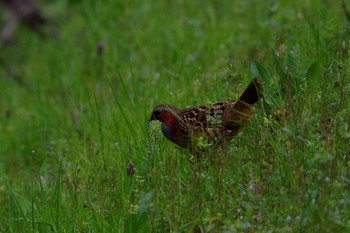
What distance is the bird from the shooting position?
438 centimetres

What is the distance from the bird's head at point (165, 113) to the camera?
4801 millimetres

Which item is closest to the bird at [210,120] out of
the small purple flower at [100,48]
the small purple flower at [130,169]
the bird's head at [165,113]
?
the bird's head at [165,113]

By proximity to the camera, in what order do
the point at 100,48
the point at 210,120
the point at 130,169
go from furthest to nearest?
the point at 100,48
the point at 210,120
the point at 130,169

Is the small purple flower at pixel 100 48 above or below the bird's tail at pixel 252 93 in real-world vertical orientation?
above

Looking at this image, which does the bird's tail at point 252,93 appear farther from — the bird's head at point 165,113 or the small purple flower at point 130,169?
the small purple flower at point 130,169

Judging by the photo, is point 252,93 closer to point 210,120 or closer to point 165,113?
point 210,120

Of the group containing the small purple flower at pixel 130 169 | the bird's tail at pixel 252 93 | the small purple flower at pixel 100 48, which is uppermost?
the small purple flower at pixel 100 48

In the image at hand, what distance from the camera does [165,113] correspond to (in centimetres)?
485

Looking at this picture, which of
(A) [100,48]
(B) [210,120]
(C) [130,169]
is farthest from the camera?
(A) [100,48]

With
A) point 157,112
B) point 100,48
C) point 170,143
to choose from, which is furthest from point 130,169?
point 100,48

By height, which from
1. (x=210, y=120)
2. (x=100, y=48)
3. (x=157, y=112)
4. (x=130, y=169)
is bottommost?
(x=130, y=169)

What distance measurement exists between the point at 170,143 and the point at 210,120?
457 millimetres

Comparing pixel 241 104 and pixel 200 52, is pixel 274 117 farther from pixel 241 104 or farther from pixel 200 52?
pixel 200 52

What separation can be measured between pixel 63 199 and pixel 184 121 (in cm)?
99
